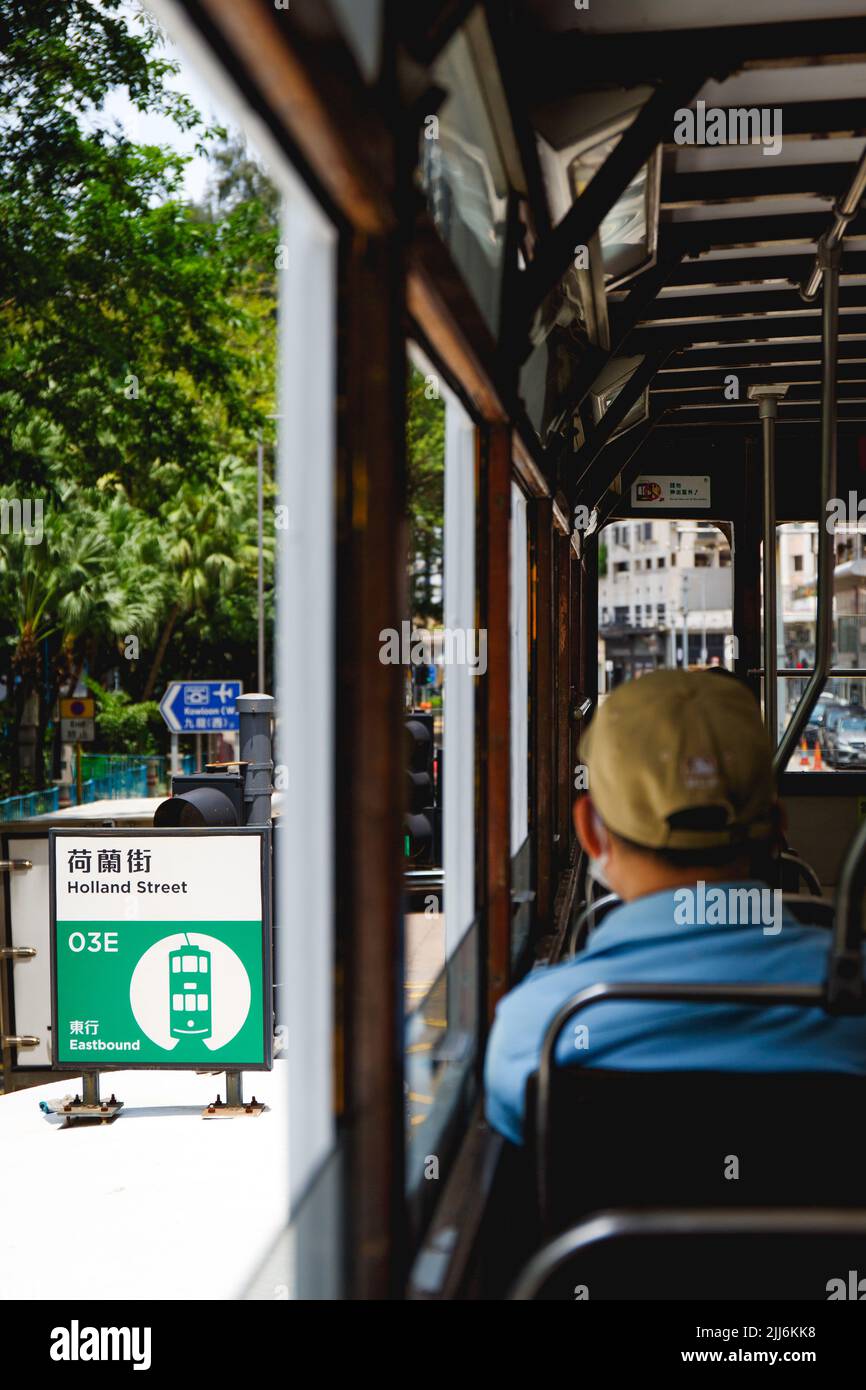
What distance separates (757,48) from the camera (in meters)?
3.30

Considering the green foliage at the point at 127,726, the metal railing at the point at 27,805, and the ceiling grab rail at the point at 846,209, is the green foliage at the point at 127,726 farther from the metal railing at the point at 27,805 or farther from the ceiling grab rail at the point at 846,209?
the ceiling grab rail at the point at 846,209

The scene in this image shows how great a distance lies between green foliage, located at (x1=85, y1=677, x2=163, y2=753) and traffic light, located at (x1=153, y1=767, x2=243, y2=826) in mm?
28126

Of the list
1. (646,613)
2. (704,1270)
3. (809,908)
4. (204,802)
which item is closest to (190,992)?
(204,802)

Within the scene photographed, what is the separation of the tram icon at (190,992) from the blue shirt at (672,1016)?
19.0ft

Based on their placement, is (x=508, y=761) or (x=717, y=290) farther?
(x=717, y=290)

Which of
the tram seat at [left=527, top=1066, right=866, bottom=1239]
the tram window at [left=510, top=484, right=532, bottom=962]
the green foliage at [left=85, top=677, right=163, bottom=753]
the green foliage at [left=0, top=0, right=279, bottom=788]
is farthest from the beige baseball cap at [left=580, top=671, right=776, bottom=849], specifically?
the green foliage at [left=85, top=677, right=163, bottom=753]

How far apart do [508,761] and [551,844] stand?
221 cm

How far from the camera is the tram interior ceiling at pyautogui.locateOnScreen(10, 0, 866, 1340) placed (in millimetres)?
1644

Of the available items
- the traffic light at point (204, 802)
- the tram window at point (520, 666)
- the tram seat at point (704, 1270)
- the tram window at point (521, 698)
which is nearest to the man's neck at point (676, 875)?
the tram seat at point (704, 1270)

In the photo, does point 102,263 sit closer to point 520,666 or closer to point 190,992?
point 190,992

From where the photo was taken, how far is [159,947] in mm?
7578

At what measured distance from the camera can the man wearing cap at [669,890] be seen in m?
1.79
